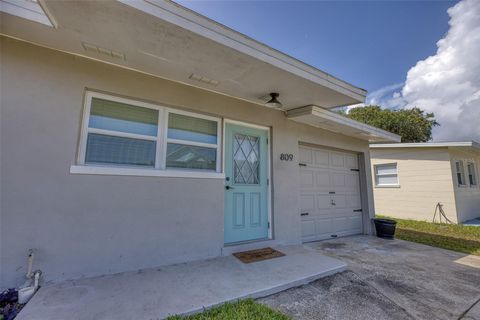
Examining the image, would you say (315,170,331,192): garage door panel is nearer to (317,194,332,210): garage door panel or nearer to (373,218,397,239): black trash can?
(317,194,332,210): garage door panel

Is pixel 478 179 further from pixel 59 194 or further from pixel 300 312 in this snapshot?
pixel 59 194

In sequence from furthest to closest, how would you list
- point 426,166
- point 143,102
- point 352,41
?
A: point 426,166
point 352,41
point 143,102

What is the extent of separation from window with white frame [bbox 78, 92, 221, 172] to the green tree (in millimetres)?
19831

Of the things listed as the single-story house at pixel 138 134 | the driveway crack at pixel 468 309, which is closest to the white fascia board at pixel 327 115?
the single-story house at pixel 138 134

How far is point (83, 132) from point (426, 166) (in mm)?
11030

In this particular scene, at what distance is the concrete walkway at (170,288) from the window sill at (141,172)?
49.4 inches

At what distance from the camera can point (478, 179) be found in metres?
9.72

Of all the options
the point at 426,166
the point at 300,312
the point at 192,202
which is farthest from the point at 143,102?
the point at 426,166

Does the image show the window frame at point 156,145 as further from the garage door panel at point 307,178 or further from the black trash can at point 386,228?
the black trash can at point 386,228

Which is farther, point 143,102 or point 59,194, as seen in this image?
point 143,102

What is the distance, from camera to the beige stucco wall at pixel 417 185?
25.5 ft

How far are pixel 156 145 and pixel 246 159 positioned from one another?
164 centimetres

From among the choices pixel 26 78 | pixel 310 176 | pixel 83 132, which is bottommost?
pixel 310 176

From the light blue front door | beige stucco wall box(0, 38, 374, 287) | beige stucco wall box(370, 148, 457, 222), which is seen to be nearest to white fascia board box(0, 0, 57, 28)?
beige stucco wall box(0, 38, 374, 287)
